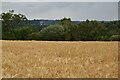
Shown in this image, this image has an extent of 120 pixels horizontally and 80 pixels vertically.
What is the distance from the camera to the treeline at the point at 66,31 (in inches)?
1984

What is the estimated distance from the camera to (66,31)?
54406 millimetres

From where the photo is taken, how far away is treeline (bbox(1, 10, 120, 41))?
165 feet

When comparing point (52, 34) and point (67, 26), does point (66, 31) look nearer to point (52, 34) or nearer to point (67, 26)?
point (52, 34)

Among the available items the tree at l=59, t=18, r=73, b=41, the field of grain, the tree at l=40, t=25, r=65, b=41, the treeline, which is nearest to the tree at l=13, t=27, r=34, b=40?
the treeline

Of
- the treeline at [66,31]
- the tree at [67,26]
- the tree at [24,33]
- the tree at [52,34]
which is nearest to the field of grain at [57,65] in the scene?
the treeline at [66,31]

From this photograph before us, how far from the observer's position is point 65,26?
Answer: 60.3 metres

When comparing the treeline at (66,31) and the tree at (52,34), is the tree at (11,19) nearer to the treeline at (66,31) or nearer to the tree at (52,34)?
the treeline at (66,31)

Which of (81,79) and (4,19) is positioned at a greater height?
(4,19)

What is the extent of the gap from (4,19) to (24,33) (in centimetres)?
1235

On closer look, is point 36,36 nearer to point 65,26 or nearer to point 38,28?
point 38,28

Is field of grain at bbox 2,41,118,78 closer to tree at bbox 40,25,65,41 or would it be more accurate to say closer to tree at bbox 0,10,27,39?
tree at bbox 40,25,65,41

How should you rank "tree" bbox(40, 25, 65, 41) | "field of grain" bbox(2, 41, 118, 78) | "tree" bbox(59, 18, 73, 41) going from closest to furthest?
"field of grain" bbox(2, 41, 118, 78) < "tree" bbox(40, 25, 65, 41) < "tree" bbox(59, 18, 73, 41)

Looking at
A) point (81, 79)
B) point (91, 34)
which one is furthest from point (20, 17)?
point (81, 79)

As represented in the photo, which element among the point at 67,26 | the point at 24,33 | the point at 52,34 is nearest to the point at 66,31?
the point at 52,34
